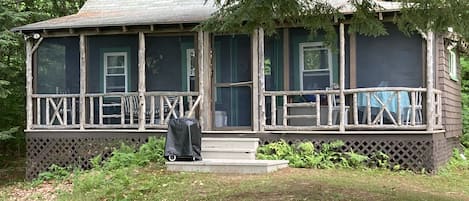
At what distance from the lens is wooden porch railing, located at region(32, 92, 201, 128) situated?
12828 millimetres

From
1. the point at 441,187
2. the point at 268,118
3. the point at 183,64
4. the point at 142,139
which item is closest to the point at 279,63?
the point at 268,118

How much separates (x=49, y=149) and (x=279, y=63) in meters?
5.34

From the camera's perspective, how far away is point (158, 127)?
12859 mm

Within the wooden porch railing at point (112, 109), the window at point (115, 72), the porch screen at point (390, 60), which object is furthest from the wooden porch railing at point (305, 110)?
the window at point (115, 72)

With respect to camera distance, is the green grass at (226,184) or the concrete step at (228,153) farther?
the concrete step at (228,153)

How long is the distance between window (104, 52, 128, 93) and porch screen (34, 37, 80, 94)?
68 centimetres

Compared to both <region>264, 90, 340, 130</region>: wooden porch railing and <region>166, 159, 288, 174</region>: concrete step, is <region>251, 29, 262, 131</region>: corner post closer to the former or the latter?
<region>264, 90, 340, 130</region>: wooden porch railing

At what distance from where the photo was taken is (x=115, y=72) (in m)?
14.5

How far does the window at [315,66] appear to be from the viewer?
42.4ft

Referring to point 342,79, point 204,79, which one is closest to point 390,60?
point 342,79

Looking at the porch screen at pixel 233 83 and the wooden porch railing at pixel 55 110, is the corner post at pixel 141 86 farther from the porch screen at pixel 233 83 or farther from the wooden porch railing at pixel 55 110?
the porch screen at pixel 233 83

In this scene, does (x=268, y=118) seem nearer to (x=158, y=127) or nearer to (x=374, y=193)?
(x=158, y=127)

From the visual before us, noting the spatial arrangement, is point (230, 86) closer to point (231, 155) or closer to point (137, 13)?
point (231, 155)

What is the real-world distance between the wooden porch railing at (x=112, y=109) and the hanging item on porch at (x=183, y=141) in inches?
47.3
